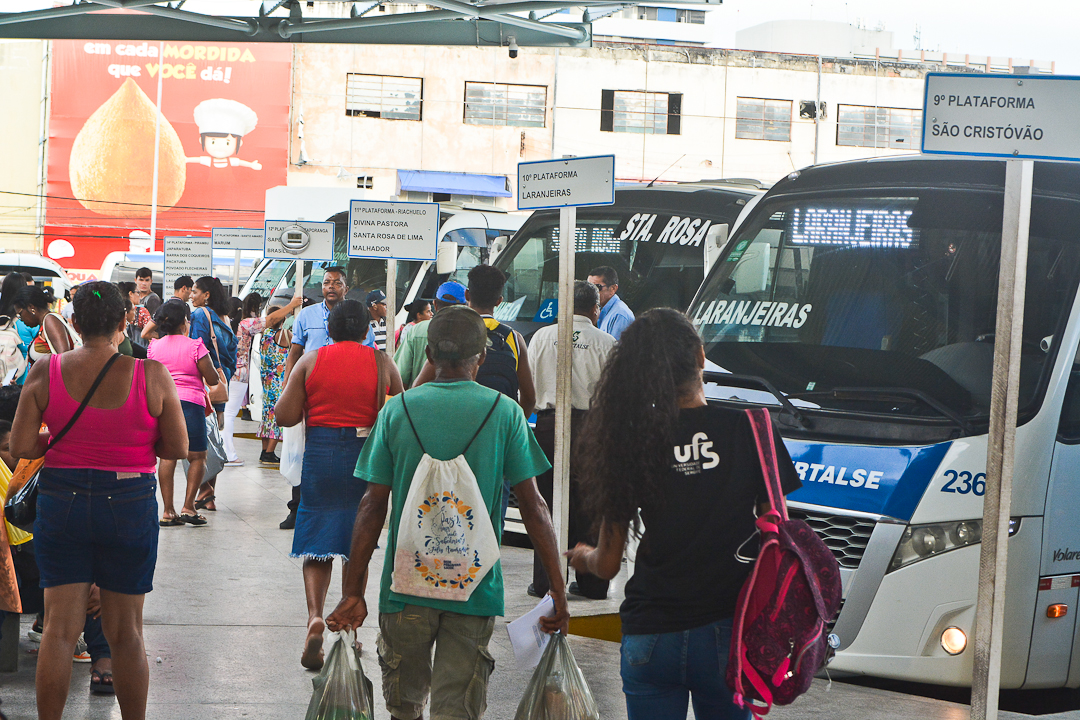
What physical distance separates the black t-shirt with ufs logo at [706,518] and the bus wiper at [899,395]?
6.98 feet

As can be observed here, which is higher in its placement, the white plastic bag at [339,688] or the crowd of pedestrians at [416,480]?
the crowd of pedestrians at [416,480]

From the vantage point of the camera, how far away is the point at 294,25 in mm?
10344

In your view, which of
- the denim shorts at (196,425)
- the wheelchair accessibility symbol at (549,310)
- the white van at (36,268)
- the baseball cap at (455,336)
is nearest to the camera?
the baseball cap at (455,336)

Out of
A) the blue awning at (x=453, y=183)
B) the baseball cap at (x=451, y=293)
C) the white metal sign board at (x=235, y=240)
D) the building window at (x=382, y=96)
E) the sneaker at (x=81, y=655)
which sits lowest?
the sneaker at (x=81, y=655)

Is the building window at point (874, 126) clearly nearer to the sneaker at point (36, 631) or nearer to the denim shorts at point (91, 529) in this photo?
Answer: the sneaker at point (36, 631)

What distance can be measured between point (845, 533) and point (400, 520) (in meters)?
2.22

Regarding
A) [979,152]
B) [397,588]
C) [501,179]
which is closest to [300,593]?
[397,588]

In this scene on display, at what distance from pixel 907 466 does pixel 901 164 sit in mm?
1802

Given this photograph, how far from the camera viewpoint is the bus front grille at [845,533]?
508 centimetres

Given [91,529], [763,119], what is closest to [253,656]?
[91,529]

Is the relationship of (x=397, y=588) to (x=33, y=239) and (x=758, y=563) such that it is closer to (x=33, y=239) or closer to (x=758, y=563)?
(x=758, y=563)

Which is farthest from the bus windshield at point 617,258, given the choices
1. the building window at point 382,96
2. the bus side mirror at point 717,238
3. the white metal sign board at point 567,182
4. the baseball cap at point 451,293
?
the building window at point 382,96

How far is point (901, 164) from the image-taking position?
6.12 m

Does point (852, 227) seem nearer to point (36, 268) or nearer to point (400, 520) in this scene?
point (400, 520)
